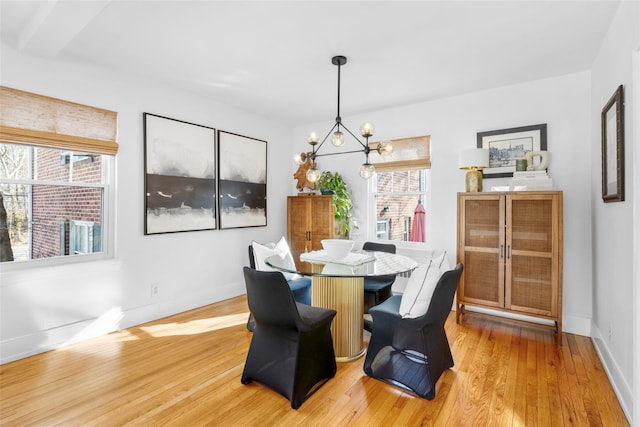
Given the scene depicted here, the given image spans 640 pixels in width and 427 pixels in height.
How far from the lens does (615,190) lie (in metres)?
2.35

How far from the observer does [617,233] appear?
7.67ft

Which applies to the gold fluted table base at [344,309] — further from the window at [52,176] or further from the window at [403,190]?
the window at [52,176]

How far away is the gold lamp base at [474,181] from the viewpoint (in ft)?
11.8

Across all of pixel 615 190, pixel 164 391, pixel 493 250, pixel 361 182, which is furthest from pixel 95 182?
pixel 615 190

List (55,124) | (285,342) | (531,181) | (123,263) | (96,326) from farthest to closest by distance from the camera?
1. (123,263)
2. (531,181)
3. (96,326)
4. (55,124)
5. (285,342)

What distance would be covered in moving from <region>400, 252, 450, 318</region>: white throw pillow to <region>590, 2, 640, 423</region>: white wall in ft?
3.44

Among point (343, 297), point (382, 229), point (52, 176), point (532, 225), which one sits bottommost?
point (343, 297)

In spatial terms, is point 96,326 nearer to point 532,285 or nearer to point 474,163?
point 474,163

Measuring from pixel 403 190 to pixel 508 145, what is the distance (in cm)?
136

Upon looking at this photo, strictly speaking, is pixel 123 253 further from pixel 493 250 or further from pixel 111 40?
pixel 493 250

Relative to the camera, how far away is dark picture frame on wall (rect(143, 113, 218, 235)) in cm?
363

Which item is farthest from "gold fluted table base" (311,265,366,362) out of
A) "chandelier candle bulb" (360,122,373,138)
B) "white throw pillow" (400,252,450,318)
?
"chandelier candle bulb" (360,122,373,138)

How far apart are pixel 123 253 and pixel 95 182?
77 centimetres

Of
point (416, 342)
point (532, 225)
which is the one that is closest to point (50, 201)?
point (416, 342)
